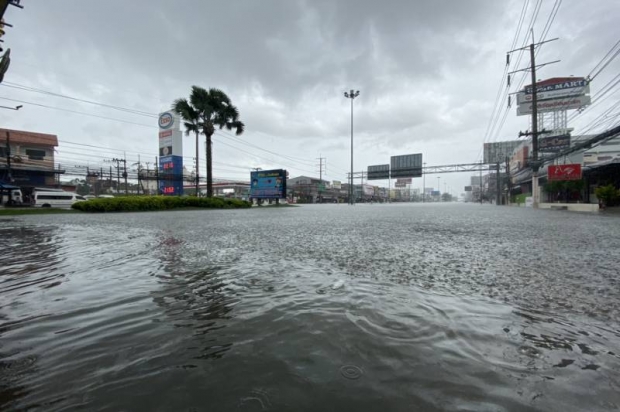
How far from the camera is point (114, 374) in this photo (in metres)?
1.87

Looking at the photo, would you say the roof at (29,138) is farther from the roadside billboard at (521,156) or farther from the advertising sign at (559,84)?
the roadside billboard at (521,156)

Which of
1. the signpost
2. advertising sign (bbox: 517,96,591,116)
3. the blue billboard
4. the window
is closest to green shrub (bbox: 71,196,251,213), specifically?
the blue billboard

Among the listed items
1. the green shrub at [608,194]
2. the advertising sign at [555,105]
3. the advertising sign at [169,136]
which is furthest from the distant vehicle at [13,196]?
the advertising sign at [555,105]

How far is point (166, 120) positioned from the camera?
43.6m

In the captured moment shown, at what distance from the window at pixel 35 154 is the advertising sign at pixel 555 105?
74442mm

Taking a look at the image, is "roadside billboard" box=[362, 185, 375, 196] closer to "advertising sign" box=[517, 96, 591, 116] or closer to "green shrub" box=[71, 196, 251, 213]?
"advertising sign" box=[517, 96, 591, 116]

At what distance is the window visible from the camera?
39188 mm

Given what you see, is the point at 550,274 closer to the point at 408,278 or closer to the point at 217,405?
the point at 408,278

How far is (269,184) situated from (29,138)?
32.3 meters

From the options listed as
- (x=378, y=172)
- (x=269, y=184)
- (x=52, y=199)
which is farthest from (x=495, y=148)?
(x=52, y=199)

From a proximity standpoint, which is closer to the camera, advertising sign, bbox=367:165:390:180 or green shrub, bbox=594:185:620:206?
green shrub, bbox=594:185:620:206

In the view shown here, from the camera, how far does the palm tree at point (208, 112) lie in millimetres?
29266

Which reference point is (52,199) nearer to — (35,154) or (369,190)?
(35,154)

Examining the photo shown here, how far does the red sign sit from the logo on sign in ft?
153
